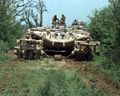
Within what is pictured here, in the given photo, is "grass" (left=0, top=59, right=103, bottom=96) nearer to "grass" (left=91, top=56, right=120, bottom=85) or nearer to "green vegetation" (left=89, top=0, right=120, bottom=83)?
"grass" (left=91, top=56, right=120, bottom=85)

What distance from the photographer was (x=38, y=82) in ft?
48.7

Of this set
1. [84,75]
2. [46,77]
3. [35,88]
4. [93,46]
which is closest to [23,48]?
[93,46]

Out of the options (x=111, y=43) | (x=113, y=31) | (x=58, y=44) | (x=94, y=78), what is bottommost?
(x=94, y=78)

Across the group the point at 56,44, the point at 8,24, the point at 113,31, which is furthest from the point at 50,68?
the point at 8,24

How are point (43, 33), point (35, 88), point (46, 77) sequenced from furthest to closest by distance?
point (43, 33) < point (46, 77) < point (35, 88)

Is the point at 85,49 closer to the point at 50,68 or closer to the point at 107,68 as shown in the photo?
the point at 107,68

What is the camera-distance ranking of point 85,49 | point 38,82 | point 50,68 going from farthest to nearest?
point 85,49, point 50,68, point 38,82

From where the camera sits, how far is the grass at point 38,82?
13.0 m

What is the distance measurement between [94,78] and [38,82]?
299 cm

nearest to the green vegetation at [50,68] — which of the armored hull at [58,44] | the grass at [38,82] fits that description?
the grass at [38,82]

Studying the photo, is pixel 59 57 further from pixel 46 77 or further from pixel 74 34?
pixel 46 77

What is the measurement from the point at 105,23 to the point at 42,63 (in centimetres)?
378

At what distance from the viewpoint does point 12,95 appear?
509 inches

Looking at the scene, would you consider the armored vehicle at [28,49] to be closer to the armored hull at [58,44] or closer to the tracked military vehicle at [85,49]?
the armored hull at [58,44]
